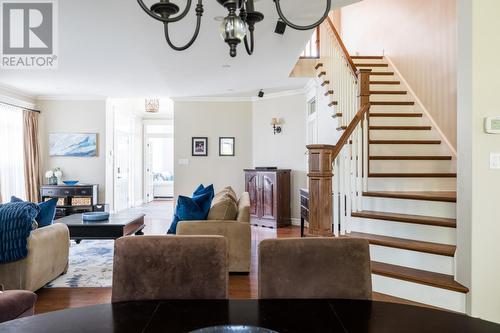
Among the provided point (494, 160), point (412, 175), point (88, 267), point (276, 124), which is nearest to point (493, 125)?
point (494, 160)

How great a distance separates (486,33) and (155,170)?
10.1 metres

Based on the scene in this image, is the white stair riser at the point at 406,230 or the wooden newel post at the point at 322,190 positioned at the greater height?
the wooden newel post at the point at 322,190

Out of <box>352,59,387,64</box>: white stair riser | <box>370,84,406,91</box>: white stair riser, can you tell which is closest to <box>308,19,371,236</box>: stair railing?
<box>370,84,406,91</box>: white stair riser

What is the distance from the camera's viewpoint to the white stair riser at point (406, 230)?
2763 millimetres

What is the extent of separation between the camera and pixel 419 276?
100 inches

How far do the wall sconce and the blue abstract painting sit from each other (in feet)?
12.5

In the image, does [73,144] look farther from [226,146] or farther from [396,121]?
[396,121]

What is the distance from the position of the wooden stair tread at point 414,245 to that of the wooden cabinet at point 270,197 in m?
3.14

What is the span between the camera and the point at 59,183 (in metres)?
6.71

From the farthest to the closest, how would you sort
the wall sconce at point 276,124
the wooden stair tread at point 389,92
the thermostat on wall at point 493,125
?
the wall sconce at point 276,124 → the wooden stair tread at point 389,92 → the thermostat on wall at point 493,125

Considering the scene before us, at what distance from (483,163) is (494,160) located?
74mm

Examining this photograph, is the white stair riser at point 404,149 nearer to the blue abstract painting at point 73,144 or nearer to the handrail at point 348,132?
the handrail at point 348,132

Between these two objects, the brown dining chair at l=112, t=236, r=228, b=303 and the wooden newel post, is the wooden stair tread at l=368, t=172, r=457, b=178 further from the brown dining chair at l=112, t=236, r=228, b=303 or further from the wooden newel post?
the brown dining chair at l=112, t=236, r=228, b=303

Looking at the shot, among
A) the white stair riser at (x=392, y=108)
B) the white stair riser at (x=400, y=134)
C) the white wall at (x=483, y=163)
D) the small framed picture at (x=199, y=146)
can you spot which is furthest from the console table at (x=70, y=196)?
the white wall at (x=483, y=163)
